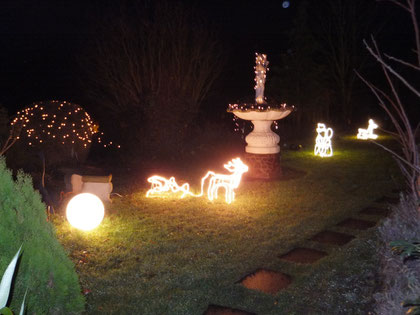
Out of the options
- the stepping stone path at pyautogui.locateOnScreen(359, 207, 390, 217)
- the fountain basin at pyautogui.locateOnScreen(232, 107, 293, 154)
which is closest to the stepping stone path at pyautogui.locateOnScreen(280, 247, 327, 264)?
the stepping stone path at pyautogui.locateOnScreen(359, 207, 390, 217)

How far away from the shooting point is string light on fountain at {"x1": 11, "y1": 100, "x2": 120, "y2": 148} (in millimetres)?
12076

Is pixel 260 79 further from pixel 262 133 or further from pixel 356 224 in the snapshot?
pixel 356 224

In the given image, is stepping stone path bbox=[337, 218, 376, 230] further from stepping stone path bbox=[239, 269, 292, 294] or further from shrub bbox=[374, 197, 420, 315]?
stepping stone path bbox=[239, 269, 292, 294]

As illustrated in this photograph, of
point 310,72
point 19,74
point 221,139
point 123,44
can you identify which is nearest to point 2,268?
point 221,139

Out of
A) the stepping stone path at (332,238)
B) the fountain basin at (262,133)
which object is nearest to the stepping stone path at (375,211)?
the stepping stone path at (332,238)

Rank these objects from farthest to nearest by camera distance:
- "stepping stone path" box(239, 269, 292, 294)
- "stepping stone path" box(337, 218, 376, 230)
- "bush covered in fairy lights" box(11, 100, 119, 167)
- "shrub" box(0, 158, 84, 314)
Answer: "bush covered in fairy lights" box(11, 100, 119, 167)
"stepping stone path" box(337, 218, 376, 230)
"stepping stone path" box(239, 269, 292, 294)
"shrub" box(0, 158, 84, 314)

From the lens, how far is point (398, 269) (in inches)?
163

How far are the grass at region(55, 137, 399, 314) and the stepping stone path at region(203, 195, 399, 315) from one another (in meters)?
0.10

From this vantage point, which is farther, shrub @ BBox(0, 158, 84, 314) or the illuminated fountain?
the illuminated fountain

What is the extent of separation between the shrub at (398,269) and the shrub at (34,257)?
7.82 feet

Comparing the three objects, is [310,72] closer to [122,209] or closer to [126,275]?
[122,209]

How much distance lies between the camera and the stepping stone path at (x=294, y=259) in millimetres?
4652

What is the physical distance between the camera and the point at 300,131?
801 inches

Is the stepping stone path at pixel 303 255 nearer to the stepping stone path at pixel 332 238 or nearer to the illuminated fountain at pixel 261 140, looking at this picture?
the stepping stone path at pixel 332 238
